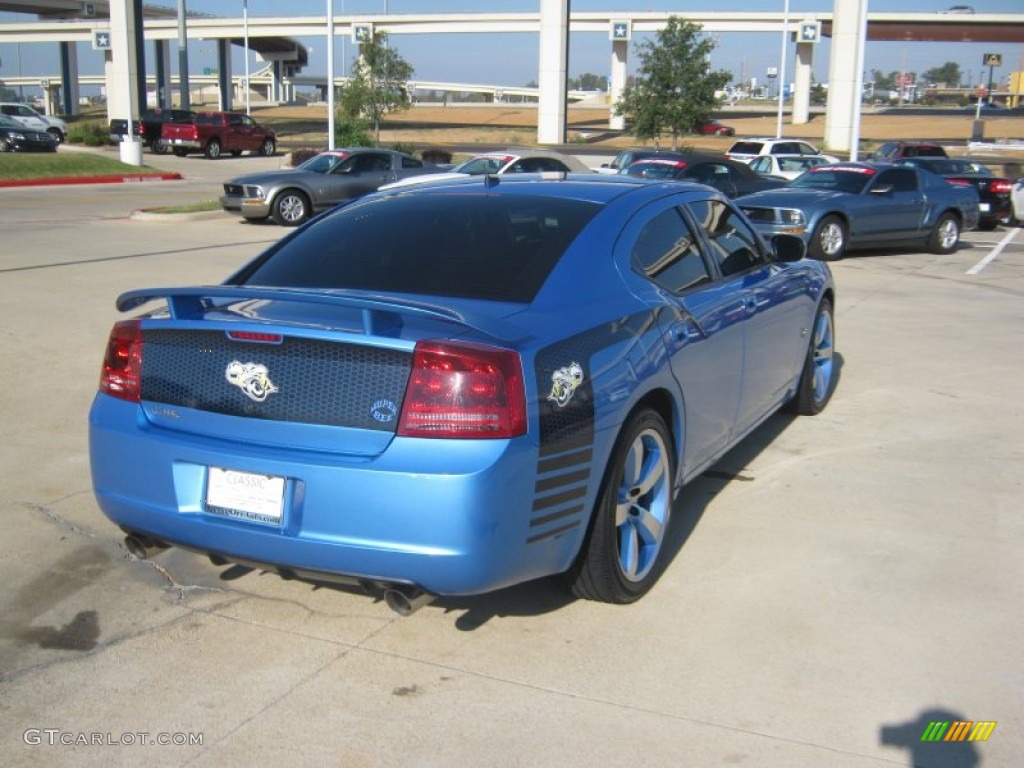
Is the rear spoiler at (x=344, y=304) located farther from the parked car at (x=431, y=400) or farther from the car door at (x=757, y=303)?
the car door at (x=757, y=303)

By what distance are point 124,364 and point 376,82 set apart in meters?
45.1

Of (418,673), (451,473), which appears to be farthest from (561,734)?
(451,473)

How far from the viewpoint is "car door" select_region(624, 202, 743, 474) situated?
4.68m

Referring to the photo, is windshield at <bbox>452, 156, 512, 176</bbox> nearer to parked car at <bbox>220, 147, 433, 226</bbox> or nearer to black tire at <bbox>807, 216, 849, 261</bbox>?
parked car at <bbox>220, 147, 433, 226</bbox>

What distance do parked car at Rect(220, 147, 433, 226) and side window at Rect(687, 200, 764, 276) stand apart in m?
15.1

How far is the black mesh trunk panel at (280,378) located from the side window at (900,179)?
1526 cm

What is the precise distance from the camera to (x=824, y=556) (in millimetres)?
4980

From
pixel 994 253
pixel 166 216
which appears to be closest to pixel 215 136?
pixel 166 216

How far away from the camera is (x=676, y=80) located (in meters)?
40.2

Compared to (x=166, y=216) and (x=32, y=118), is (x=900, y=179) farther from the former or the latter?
(x=32, y=118)

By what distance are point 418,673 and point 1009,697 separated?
2058mm

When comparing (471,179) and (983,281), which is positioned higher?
(471,179)

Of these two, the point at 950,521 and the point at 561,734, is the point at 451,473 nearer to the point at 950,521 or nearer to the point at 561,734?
the point at 561,734

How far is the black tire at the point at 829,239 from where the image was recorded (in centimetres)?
1617
